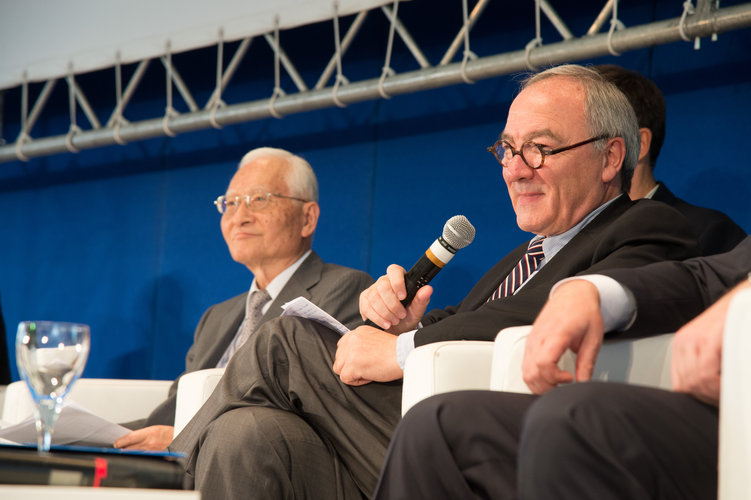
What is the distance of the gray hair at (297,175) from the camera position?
136 inches

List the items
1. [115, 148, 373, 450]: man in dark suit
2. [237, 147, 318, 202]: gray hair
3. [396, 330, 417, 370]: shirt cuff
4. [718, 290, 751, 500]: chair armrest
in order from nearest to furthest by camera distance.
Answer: [718, 290, 751, 500]: chair armrest
[396, 330, 417, 370]: shirt cuff
[115, 148, 373, 450]: man in dark suit
[237, 147, 318, 202]: gray hair

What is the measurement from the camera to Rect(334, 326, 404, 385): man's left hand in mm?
1911

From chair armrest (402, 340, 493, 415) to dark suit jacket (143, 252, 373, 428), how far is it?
1.03 meters

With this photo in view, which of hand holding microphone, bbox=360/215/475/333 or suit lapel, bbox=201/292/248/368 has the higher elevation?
hand holding microphone, bbox=360/215/475/333

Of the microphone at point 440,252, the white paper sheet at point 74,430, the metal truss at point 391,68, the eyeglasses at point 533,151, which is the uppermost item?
the metal truss at point 391,68

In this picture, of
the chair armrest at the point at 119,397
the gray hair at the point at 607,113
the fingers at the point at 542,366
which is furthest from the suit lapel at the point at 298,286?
the fingers at the point at 542,366

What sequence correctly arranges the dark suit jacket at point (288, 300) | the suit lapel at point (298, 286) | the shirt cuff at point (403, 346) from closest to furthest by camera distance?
the shirt cuff at point (403, 346)
the dark suit jacket at point (288, 300)
the suit lapel at point (298, 286)

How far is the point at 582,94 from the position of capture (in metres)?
2.17

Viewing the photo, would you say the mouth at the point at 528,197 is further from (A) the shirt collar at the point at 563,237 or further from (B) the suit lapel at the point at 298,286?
(B) the suit lapel at the point at 298,286

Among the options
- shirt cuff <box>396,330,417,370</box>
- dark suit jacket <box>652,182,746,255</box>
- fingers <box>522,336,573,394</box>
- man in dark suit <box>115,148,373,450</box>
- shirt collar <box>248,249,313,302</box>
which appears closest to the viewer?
fingers <box>522,336,573,394</box>

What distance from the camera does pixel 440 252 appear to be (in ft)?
6.20

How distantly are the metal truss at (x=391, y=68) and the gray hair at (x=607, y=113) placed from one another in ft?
1.85

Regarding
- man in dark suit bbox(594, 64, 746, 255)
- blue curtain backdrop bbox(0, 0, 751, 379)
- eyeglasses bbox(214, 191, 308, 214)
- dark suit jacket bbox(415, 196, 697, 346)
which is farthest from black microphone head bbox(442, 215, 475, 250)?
eyeglasses bbox(214, 191, 308, 214)

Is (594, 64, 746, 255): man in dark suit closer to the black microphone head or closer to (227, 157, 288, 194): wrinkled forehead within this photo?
the black microphone head
